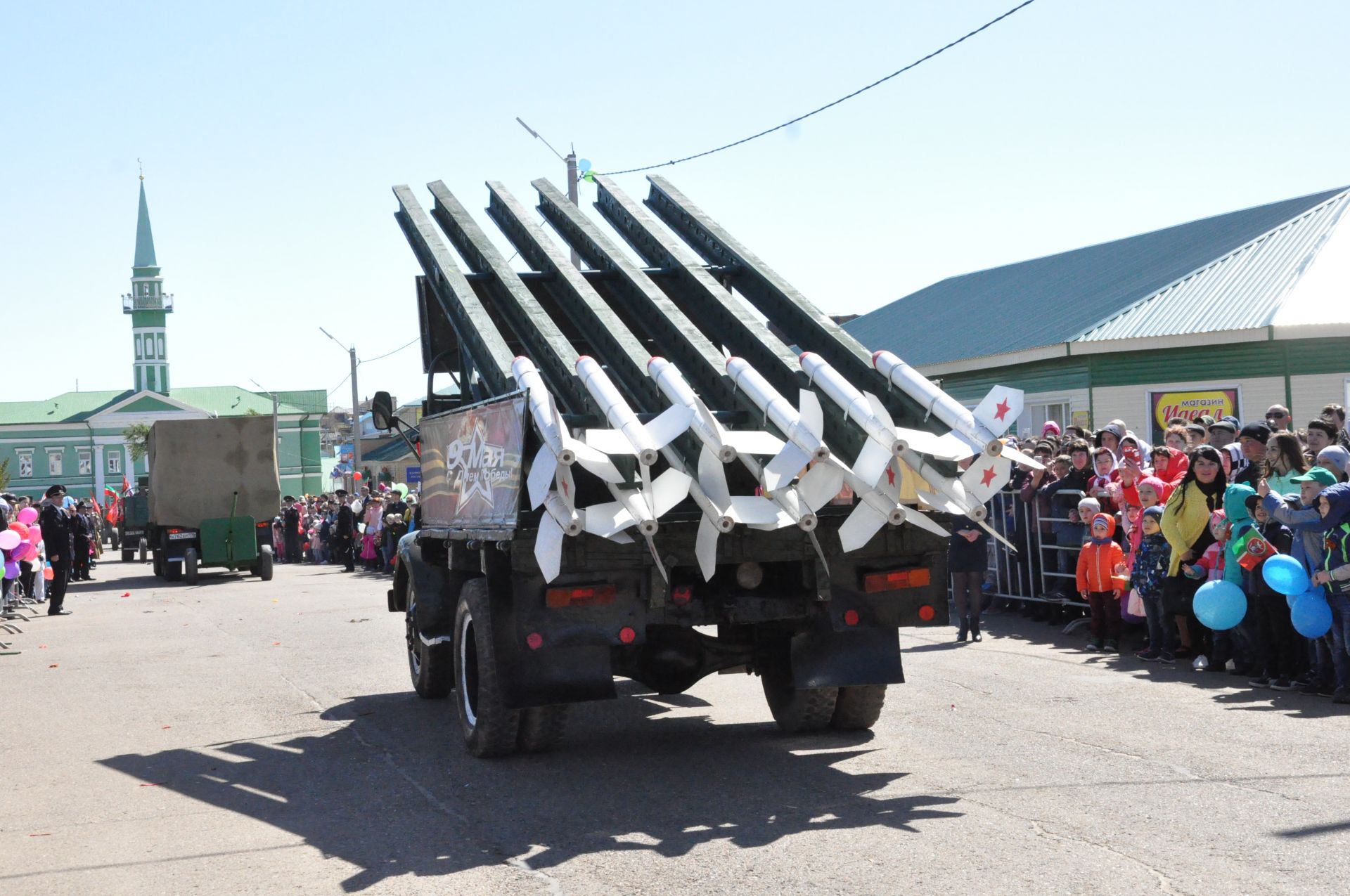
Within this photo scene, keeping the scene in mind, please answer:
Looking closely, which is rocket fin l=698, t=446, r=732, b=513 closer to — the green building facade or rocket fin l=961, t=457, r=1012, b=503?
rocket fin l=961, t=457, r=1012, b=503

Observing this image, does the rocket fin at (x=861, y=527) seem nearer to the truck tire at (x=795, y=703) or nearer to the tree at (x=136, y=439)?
the truck tire at (x=795, y=703)

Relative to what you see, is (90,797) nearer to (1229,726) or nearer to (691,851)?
(691,851)

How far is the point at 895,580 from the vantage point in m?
7.58

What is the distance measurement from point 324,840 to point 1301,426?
19.2 meters

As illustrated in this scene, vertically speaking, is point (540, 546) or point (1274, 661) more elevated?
point (540, 546)

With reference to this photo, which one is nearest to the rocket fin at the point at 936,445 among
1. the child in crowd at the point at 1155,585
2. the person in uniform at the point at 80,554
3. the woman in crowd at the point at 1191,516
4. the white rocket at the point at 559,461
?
the white rocket at the point at 559,461

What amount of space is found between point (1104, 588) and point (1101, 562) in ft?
0.76

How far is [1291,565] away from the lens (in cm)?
962

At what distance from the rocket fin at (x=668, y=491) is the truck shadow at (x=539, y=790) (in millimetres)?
1458

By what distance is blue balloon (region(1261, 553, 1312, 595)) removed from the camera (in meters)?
9.59

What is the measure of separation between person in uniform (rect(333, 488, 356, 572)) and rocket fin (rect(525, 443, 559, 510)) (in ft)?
89.8

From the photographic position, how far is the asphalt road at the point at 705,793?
5621 mm

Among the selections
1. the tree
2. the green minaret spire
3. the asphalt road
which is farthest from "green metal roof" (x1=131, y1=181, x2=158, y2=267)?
the asphalt road

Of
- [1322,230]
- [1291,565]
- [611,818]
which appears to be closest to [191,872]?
[611,818]
